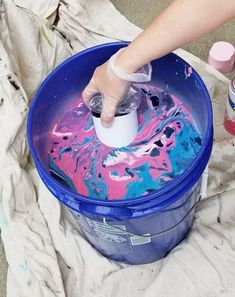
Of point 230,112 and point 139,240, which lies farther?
point 230,112

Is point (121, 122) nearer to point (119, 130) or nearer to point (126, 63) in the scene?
point (119, 130)

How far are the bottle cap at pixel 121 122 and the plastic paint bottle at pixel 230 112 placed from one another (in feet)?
0.85

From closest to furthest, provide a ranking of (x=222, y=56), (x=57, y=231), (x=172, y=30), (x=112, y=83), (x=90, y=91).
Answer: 1. (x=172, y=30)
2. (x=112, y=83)
3. (x=90, y=91)
4. (x=57, y=231)
5. (x=222, y=56)

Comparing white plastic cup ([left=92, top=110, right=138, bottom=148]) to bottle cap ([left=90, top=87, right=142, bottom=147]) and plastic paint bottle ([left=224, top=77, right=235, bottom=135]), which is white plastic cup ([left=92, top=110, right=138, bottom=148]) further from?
plastic paint bottle ([left=224, top=77, right=235, bottom=135])

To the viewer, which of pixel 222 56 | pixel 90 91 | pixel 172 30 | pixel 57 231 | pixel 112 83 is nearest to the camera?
pixel 172 30

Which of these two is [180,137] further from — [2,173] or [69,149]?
[2,173]

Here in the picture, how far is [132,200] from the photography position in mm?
820

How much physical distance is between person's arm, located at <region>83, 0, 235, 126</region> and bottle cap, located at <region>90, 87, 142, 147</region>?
0.09 metres

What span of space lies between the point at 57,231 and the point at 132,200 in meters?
0.39

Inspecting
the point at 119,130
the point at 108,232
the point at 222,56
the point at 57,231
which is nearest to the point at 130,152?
the point at 119,130

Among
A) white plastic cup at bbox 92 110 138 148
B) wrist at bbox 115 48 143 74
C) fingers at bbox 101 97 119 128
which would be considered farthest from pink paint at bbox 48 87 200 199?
wrist at bbox 115 48 143 74

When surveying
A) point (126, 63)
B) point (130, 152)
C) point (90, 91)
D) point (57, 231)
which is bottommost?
point (57, 231)

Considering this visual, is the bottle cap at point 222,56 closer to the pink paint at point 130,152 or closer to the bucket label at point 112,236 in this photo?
the pink paint at point 130,152

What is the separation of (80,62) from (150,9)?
61 cm
